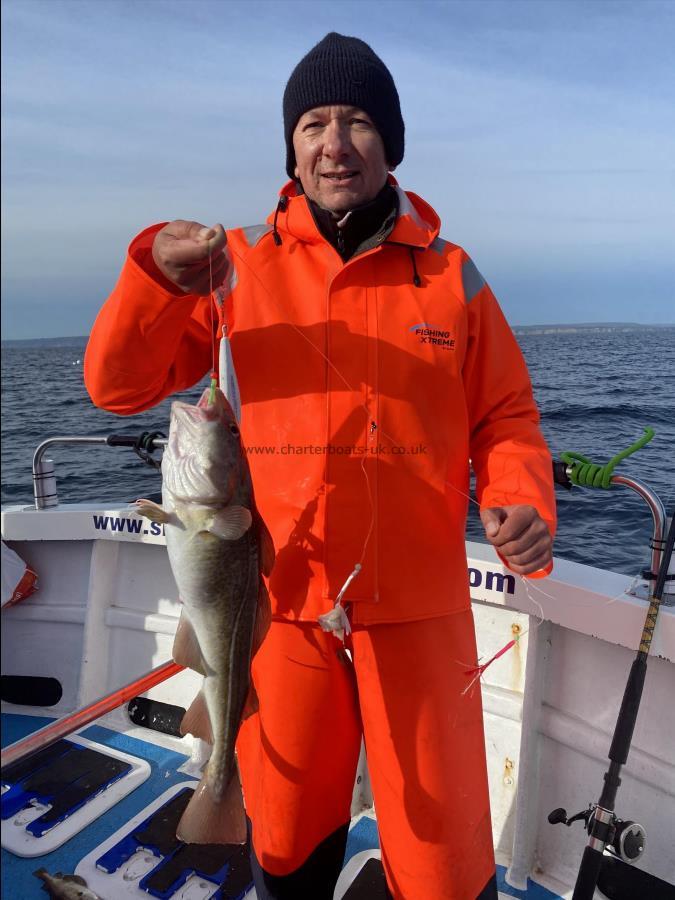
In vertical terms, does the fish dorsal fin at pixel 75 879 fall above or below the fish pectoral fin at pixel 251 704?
below

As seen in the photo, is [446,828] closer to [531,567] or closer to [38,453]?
[531,567]

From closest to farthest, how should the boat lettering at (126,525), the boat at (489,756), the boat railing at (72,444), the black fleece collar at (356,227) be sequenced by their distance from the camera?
the black fleece collar at (356,227) → the boat at (489,756) → the boat railing at (72,444) → the boat lettering at (126,525)

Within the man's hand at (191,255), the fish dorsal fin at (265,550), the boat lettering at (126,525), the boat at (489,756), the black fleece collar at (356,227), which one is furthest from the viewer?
the boat lettering at (126,525)

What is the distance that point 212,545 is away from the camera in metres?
2.25

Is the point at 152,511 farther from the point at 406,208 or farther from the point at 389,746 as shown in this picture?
the point at 406,208

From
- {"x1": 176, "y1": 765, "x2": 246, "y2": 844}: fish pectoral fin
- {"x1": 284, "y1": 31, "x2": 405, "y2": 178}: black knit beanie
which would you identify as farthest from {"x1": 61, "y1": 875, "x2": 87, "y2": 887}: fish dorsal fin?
{"x1": 284, "y1": 31, "x2": 405, "y2": 178}: black knit beanie

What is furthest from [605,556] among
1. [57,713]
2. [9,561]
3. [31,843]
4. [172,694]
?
[9,561]

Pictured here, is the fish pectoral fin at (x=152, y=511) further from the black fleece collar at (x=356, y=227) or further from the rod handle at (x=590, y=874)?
the rod handle at (x=590, y=874)

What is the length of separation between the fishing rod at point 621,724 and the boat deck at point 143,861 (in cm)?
77

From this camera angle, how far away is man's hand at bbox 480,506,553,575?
2.48m

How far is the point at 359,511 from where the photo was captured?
254cm

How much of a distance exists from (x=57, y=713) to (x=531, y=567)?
4014mm

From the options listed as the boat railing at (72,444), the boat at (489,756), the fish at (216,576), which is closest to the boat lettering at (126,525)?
the boat at (489,756)

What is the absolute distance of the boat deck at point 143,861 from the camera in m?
3.55
